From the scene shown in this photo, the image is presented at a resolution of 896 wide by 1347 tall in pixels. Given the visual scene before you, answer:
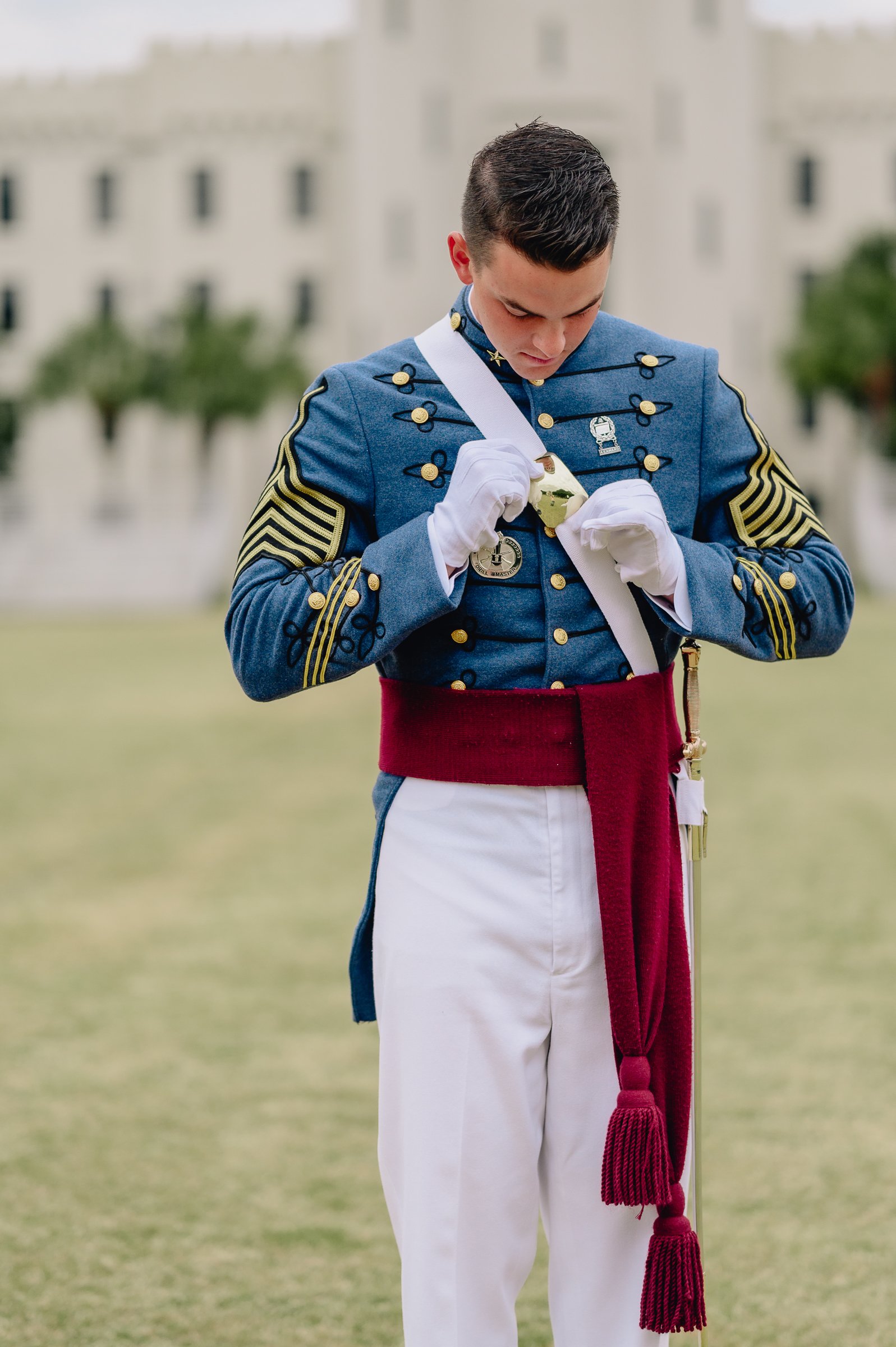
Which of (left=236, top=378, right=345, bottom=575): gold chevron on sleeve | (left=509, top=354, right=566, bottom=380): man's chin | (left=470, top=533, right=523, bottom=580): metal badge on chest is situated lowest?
(left=470, top=533, right=523, bottom=580): metal badge on chest

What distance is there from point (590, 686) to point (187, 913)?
5573mm

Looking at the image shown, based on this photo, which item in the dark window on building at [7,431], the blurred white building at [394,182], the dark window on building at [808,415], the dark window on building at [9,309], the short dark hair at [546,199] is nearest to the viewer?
the short dark hair at [546,199]

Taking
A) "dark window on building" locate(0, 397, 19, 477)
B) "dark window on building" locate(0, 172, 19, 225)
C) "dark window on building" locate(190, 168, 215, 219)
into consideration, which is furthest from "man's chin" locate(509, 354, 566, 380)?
"dark window on building" locate(0, 172, 19, 225)

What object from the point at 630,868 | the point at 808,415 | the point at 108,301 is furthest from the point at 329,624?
the point at 108,301

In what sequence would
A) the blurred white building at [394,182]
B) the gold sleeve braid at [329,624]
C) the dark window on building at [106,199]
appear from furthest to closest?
the dark window on building at [106,199]
the blurred white building at [394,182]
the gold sleeve braid at [329,624]

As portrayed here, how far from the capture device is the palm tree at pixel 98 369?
39.0 metres

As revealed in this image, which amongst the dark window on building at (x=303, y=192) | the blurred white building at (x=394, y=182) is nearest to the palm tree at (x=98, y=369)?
the blurred white building at (x=394, y=182)

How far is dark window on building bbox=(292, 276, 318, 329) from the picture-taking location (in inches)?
1847

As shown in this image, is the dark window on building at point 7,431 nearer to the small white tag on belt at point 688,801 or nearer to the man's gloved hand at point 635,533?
the small white tag on belt at point 688,801

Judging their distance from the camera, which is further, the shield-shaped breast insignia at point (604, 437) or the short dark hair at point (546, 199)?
the shield-shaped breast insignia at point (604, 437)

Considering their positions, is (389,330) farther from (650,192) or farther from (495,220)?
(495,220)

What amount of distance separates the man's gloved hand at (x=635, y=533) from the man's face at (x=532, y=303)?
20 centimetres

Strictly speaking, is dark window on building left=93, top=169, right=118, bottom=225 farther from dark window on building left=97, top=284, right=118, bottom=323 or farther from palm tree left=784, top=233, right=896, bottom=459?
palm tree left=784, top=233, right=896, bottom=459

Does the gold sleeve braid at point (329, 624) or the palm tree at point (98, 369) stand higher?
the palm tree at point (98, 369)
